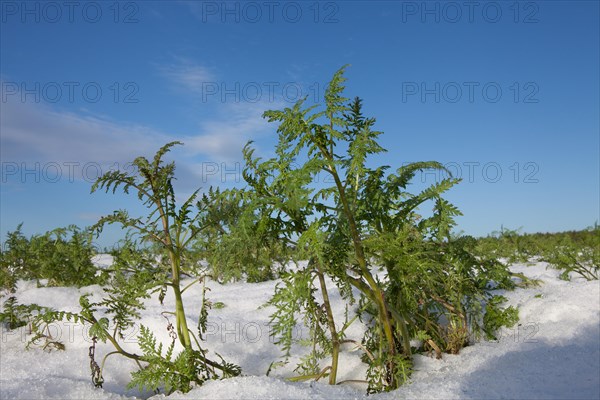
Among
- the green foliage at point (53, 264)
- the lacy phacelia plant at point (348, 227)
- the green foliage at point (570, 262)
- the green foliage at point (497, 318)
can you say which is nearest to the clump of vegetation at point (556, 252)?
the green foliage at point (570, 262)

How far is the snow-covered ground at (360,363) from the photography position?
99.4 inches

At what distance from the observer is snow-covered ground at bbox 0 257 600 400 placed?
2525 mm

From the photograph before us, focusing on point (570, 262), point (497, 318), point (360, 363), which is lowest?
point (360, 363)

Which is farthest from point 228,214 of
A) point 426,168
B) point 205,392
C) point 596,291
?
point 596,291

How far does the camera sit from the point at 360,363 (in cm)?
333

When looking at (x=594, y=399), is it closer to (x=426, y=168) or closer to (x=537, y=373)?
(x=537, y=373)

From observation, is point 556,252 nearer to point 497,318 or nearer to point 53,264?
point 497,318

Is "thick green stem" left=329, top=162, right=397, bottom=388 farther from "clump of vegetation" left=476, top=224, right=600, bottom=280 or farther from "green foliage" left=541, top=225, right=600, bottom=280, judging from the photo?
"green foliage" left=541, top=225, right=600, bottom=280

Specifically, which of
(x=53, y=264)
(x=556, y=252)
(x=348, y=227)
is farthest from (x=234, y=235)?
(x=556, y=252)

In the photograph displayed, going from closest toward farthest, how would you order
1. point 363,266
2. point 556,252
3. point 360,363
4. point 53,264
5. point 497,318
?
point 363,266, point 360,363, point 497,318, point 53,264, point 556,252

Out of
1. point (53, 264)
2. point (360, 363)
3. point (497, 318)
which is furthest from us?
point (53, 264)

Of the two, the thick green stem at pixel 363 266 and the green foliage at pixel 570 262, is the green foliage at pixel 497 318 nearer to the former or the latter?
the thick green stem at pixel 363 266

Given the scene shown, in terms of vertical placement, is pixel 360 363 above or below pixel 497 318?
below

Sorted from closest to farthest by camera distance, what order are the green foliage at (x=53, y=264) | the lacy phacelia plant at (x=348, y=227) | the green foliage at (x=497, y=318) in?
the lacy phacelia plant at (x=348, y=227) → the green foliage at (x=497, y=318) → the green foliage at (x=53, y=264)
